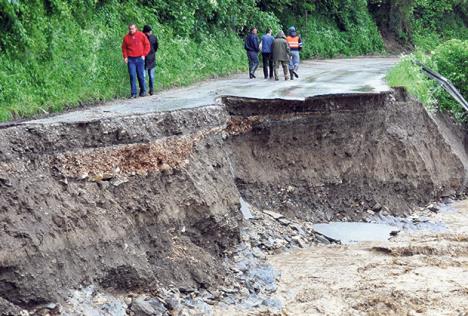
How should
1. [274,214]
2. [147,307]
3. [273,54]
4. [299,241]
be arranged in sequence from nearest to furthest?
[147,307]
[299,241]
[274,214]
[273,54]

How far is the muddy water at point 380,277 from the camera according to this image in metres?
12.3

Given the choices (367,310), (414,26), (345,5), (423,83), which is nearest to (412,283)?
(367,310)

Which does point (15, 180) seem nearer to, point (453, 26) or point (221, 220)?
point (221, 220)

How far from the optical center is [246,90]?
767 inches

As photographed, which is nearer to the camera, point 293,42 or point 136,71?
point 136,71

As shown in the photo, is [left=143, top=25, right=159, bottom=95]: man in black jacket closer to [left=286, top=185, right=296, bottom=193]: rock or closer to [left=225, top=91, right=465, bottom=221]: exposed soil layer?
[left=225, top=91, right=465, bottom=221]: exposed soil layer

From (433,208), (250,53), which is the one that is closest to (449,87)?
(433,208)

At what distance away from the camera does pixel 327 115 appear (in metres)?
18.1

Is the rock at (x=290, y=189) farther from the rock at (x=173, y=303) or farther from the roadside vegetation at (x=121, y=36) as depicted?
the rock at (x=173, y=303)

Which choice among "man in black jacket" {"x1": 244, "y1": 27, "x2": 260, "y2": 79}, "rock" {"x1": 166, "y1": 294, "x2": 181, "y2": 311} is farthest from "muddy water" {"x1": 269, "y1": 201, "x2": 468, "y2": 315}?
"man in black jacket" {"x1": 244, "y1": 27, "x2": 260, "y2": 79}

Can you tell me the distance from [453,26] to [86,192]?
1416 inches

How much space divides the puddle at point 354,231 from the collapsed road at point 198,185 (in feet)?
0.97

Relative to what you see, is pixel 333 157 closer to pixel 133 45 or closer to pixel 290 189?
pixel 290 189

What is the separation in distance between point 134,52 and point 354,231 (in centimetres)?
637
